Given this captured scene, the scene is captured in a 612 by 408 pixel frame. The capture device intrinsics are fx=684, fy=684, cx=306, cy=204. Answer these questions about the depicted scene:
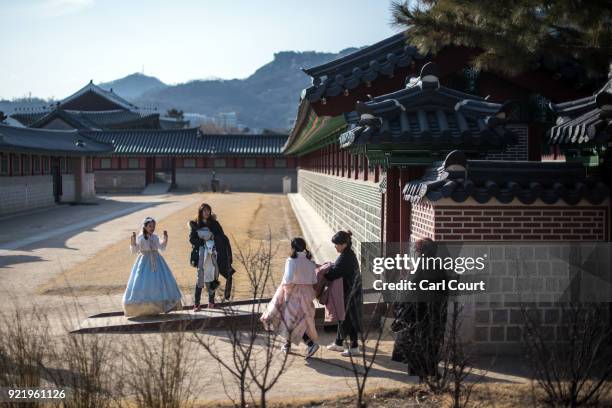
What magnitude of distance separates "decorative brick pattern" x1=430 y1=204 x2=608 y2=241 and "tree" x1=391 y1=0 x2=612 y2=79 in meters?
1.58

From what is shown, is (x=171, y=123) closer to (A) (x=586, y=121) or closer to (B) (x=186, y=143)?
(B) (x=186, y=143)

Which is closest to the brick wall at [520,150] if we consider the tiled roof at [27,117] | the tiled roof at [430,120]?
the tiled roof at [430,120]

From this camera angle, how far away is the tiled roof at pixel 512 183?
755 centimetres

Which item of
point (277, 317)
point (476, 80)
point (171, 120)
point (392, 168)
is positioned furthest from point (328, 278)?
point (171, 120)

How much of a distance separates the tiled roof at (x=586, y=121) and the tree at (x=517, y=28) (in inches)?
15.1

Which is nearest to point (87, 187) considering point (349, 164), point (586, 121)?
point (349, 164)

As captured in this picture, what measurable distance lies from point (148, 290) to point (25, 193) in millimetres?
24262

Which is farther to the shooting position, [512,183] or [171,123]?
[171,123]

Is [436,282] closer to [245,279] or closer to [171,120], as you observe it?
[245,279]

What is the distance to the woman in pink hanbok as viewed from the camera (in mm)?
7973

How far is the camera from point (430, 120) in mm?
9094

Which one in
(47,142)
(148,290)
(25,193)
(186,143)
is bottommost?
(148,290)

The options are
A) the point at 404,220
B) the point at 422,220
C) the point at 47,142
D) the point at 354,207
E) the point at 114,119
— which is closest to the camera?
the point at 422,220

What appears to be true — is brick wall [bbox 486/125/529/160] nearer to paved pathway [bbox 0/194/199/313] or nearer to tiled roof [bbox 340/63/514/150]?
tiled roof [bbox 340/63/514/150]
